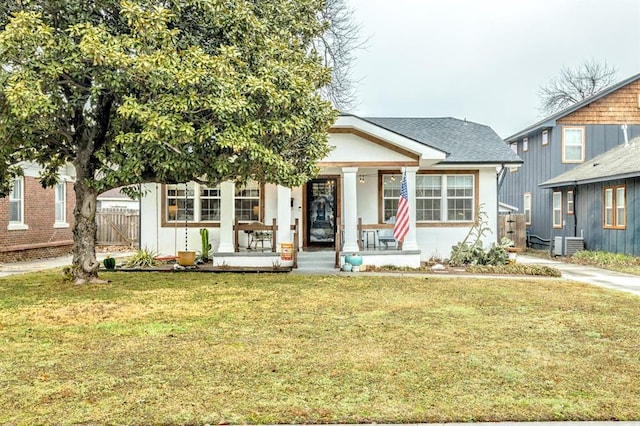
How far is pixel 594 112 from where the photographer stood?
2233 cm

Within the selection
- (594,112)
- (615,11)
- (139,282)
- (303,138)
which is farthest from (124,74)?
(615,11)

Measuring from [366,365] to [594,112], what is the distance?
20883 millimetres

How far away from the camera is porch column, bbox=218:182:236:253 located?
14094mm

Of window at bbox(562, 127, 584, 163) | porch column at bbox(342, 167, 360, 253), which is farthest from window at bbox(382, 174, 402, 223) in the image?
window at bbox(562, 127, 584, 163)

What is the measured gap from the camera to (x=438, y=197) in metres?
16.2

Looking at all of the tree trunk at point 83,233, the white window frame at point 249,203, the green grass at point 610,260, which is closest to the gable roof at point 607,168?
the green grass at point 610,260

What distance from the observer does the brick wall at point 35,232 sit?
16891 mm

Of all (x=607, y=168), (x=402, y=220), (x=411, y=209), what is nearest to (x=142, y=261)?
(x=402, y=220)

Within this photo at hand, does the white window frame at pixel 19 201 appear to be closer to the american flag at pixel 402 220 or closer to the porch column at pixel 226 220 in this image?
the porch column at pixel 226 220

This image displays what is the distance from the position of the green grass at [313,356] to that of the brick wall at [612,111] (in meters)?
14.1

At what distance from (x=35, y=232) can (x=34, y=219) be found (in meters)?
0.45

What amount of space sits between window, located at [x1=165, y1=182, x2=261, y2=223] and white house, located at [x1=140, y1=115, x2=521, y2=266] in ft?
0.09

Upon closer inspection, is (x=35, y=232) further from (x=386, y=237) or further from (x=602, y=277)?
(x=602, y=277)

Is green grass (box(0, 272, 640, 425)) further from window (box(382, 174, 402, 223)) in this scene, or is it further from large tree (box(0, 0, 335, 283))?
window (box(382, 174, 402, 223))
